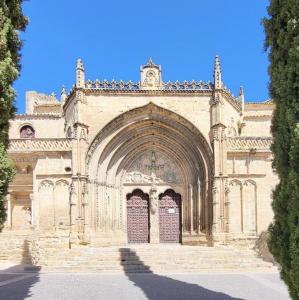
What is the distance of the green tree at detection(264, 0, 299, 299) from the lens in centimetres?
716

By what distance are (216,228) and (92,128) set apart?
7.25m

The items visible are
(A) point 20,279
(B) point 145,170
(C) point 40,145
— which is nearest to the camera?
(A) point 20,279

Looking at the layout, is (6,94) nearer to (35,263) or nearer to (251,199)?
(35,263)

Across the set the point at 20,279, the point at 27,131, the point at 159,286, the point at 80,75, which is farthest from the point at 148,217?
the point at 159,286

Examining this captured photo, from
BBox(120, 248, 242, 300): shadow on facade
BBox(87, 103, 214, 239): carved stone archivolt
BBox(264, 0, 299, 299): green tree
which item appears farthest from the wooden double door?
BBox(264, 0, 299, 299): green tree

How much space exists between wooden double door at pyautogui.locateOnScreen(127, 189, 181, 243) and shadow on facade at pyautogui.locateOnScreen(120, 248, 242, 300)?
5.14m

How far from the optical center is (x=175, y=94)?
2134 cm

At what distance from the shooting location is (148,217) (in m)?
22.5

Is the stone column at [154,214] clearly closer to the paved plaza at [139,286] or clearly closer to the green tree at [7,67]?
the paved plaza at [139,286]

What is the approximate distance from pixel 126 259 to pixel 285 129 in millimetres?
10809

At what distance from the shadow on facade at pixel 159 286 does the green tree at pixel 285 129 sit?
10.5 ft

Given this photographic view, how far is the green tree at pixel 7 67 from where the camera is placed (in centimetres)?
767

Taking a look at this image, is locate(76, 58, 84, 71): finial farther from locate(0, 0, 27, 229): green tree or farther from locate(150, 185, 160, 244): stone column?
locate(0, 0, 27, 229): green tree

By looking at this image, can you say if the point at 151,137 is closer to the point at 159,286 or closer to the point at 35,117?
the point at 35,117
